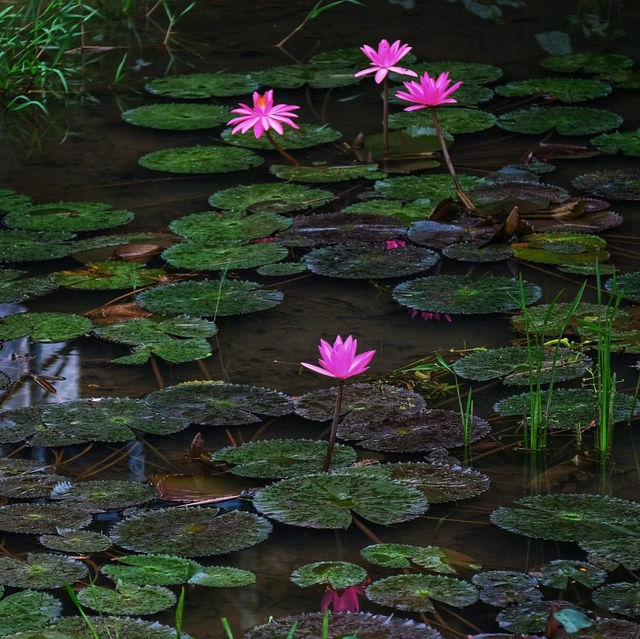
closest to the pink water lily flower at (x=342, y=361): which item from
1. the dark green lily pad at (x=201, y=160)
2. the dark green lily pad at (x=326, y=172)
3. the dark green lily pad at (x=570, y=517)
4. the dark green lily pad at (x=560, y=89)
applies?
the dark green lily pad at (x=570, y=517)

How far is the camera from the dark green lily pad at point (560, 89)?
4.70m

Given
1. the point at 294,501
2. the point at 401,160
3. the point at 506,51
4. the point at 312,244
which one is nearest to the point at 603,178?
the point at 401,160

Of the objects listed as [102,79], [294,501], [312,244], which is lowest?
[294,501]

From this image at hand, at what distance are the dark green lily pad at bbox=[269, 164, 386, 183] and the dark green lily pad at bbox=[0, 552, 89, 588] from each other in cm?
211

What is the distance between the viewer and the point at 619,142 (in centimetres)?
420

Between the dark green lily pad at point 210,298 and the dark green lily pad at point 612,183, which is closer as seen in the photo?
the dark green lily pad at point 210,298

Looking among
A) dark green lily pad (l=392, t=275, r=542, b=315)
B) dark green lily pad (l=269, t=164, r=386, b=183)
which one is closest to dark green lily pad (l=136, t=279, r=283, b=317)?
dark green lily pad (l=392, t=275, r=542, b=315)

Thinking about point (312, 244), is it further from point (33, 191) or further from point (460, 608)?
point (460, 608)

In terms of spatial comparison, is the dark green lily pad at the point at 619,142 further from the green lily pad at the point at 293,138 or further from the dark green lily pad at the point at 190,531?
the dark green lily pad at the point at 190,531

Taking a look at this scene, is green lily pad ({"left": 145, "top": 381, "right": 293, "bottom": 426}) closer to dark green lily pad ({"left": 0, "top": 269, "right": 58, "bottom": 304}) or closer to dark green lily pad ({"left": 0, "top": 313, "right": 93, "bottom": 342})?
dark green lily pad ({"left": 0, "top": 313, "right": 93, "bottom": 342})

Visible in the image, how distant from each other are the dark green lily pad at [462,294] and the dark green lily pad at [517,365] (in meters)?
0.21

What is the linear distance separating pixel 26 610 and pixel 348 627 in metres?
0.48

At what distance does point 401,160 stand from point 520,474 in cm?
199

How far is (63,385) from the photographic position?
272 cm
